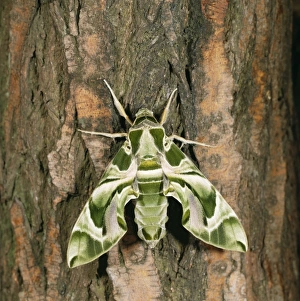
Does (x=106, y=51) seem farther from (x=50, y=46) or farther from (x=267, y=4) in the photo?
(x=267, y=4)

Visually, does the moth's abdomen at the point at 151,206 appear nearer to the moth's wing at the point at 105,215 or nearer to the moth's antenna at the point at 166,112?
the moth's wing at the point at 105,215

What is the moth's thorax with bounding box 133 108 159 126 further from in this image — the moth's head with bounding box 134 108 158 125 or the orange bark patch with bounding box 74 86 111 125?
the orange bark patch with bounding box 74 86 111 125

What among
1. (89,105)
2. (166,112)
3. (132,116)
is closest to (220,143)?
(166,112)

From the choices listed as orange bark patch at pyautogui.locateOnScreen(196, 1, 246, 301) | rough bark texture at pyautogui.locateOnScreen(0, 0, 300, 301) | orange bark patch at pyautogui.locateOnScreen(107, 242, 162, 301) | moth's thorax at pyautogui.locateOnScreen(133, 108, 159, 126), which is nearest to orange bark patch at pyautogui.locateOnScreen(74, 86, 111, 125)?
rough bark texture at pyautogui.locateOnScreen(0, 0, 300, 301)

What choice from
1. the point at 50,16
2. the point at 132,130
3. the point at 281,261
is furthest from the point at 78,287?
the point at 50,16

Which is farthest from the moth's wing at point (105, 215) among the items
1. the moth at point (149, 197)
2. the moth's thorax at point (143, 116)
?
the moth's thorax at point (143, 116)

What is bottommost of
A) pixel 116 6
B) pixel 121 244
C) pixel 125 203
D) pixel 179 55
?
pixel 121 244

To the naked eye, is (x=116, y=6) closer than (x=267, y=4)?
Yes
